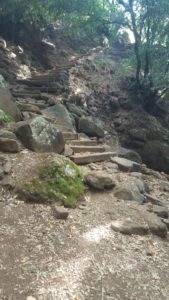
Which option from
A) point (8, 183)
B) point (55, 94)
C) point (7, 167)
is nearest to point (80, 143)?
point (7, 167)

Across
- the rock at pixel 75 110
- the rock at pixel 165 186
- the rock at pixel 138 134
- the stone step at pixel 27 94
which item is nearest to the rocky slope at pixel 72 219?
the rock at pixel 165 186

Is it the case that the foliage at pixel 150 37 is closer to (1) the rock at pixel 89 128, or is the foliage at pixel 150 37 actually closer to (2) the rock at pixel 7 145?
(1) the rock at pixel 89 128

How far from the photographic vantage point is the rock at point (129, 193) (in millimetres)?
5371

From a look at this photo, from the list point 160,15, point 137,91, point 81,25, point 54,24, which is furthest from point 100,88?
point 54,24

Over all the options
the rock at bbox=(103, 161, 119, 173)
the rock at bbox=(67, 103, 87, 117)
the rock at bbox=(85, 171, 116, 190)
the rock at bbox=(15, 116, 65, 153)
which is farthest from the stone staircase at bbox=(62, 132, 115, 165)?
the rock at bbox=(67, 103, 87, 117)

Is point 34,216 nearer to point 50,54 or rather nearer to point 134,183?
point 134,183

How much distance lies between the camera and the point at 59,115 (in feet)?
28.9

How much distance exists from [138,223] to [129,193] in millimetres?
963

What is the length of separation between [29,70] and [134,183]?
956cm

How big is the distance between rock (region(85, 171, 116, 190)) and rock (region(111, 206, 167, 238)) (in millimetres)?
632

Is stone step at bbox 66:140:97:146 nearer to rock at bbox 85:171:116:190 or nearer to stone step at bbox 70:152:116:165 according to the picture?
stone step at bbox 70:152:116:165

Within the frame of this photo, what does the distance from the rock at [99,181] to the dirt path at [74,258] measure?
2.40 ft

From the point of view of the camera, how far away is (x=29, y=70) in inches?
551

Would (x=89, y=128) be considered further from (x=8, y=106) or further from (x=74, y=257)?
(x=74, y=257)
